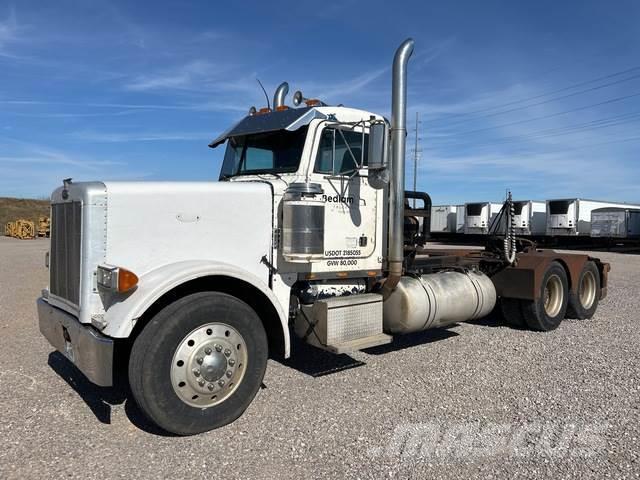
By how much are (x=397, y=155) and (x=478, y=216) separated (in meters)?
31.0

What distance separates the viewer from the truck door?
514cm

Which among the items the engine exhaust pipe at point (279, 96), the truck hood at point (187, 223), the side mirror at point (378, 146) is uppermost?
the engine exhaust pipe at point (279, 96)

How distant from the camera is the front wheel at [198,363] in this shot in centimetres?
374

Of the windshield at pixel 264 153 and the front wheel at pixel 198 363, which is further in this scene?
the windshield at pixel 264 153

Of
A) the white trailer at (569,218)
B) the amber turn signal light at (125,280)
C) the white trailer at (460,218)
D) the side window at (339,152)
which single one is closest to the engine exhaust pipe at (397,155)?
the side window at (339,152)

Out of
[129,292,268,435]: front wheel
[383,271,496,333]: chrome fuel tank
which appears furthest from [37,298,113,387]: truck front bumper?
[383,271,496,333]: chrome fuel tank

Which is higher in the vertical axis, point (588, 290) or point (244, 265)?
point (244, 265)

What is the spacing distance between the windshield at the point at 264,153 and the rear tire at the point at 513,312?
440 centimetres

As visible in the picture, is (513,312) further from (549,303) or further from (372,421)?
(372,421)

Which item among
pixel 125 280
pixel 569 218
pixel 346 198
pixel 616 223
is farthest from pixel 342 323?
pixel 569 218

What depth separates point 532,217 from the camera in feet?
110

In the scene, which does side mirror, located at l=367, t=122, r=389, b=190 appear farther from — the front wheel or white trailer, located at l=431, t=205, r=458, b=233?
white trailer, located at l=431, t=205, r=458, b=233

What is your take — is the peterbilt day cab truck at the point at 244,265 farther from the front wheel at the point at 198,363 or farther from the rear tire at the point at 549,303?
the rear tire at the point at 549,303

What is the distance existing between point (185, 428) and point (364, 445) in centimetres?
133
